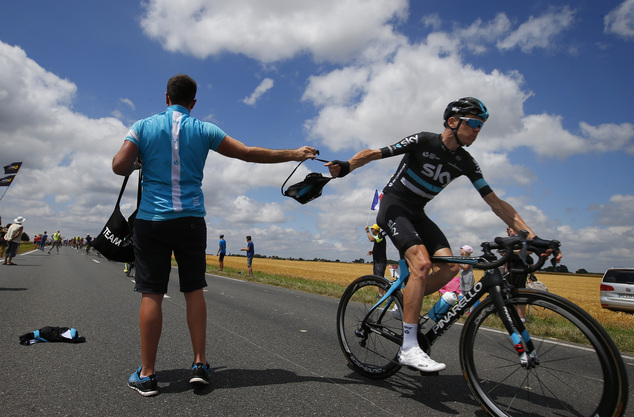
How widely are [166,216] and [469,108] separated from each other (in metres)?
2.47

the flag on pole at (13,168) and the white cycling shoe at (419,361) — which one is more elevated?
the flag on pole at (13,168)

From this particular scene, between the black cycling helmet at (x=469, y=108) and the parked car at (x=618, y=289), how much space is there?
51.0ft

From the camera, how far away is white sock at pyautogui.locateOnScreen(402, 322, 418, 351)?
9.63ft

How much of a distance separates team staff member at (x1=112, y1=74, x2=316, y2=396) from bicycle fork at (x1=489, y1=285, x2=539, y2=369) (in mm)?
2096

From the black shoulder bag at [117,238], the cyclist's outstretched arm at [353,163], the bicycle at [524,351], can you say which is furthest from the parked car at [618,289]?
the black shoulder bag at [117,238]

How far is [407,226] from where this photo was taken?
3.33m

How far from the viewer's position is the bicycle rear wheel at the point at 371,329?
3.39m

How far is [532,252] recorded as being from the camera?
2557mm

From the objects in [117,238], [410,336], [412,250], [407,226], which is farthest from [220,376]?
[407,226]

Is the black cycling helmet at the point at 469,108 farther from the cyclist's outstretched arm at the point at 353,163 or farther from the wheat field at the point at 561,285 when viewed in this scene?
the wheat field at the point at 561,285

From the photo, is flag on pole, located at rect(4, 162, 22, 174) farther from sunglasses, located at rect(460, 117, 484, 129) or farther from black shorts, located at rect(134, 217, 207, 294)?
sunglasses, located at rect(460, 117, 484, 129)

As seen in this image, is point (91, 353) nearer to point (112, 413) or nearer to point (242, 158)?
point (112, 413)

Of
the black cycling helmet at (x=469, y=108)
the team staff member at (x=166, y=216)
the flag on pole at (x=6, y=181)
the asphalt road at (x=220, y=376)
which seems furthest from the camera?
the flag on pole at (x=6, y=181)

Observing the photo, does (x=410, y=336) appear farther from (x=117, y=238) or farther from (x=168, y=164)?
(x=117, y=238)
